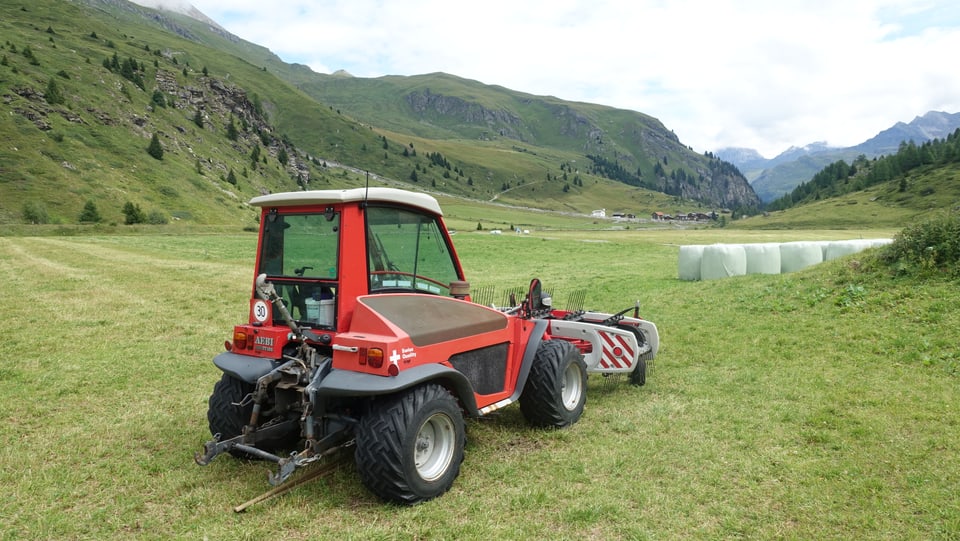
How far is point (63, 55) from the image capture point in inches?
4722

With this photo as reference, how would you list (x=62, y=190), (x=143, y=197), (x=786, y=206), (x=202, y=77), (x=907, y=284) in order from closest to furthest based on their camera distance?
(x=907, y=284) < (x=62, y=190) < (x=143, y=197) < (x=202, y=77) < (x=786, y=206)

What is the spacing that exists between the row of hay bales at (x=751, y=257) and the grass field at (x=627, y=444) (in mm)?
7698

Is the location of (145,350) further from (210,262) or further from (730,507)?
(210,262)

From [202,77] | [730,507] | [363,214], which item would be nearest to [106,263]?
[363,214]

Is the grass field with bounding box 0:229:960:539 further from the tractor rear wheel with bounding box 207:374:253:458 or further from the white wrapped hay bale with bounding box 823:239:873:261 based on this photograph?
the white wrapped hay bale with bounding box 823:239:873:261

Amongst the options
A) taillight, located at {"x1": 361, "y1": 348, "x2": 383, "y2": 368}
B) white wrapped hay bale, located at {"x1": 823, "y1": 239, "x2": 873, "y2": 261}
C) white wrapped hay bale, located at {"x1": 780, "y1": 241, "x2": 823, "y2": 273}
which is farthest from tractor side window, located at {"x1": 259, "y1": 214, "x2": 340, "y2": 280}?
white wrapped hay bale, located at {"x1": 823, "y1": 239, "x2": 873, "y2": 261}

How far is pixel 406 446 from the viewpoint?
16.0 ft

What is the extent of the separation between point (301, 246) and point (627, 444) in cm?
421

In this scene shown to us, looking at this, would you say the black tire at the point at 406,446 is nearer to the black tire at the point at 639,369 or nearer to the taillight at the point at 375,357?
the taillight at the point at 375,357

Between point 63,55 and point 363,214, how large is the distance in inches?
5923

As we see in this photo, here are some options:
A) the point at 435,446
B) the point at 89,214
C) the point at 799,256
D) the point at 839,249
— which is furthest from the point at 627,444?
the point at 89,214

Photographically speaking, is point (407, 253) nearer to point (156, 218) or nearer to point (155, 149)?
point (156, 218)

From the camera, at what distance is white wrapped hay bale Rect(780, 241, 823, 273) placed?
22.7m

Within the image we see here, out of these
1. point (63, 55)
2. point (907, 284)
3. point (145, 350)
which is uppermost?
point (63, 55)
